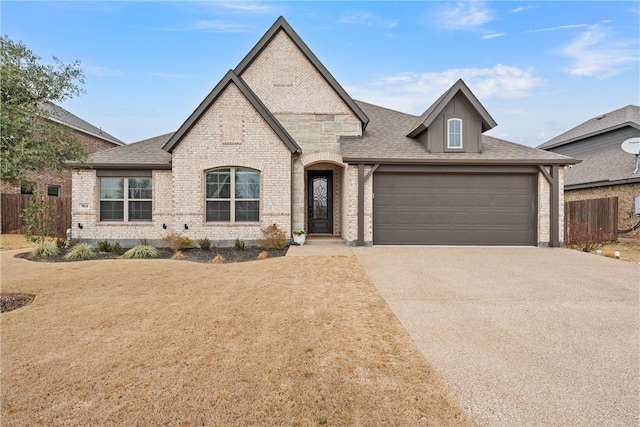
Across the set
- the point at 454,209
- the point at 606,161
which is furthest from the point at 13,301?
the point at 606,161

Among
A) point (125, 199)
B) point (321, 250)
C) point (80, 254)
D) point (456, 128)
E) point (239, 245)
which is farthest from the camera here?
point (125, 199)

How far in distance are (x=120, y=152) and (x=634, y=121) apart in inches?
1113

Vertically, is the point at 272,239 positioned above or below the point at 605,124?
below

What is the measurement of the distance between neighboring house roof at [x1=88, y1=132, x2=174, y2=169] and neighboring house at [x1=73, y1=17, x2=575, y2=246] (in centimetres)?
7

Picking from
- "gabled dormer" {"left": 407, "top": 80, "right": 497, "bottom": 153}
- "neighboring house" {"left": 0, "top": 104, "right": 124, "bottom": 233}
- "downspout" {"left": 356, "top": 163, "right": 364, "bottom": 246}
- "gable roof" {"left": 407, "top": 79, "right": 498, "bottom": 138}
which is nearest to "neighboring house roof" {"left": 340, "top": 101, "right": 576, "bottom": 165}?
"gabled dormer" {"left": 407, "top": 80, "right": 497, "bottom": 153}

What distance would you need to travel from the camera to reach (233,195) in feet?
39.3

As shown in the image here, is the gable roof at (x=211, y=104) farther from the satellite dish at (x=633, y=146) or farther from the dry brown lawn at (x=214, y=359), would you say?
the satellite dish at (x=633, y=146)

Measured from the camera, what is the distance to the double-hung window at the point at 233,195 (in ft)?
39.3

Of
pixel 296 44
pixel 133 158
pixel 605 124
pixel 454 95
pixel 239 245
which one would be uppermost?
pixel 296 44

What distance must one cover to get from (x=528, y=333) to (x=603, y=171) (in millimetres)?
19295

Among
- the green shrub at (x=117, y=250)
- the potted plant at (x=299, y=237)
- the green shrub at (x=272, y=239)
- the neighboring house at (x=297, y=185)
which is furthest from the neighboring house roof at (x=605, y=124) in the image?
the green shrub at (x=117, y=250)

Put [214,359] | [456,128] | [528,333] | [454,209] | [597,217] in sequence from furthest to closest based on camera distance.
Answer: [597,217] < [456,128] < [454,209] < [528,333] < [214,359]

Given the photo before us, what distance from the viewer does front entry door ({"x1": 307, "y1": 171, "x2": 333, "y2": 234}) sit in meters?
14.3

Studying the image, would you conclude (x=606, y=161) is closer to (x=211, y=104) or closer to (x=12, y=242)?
(x=211, y=104)
